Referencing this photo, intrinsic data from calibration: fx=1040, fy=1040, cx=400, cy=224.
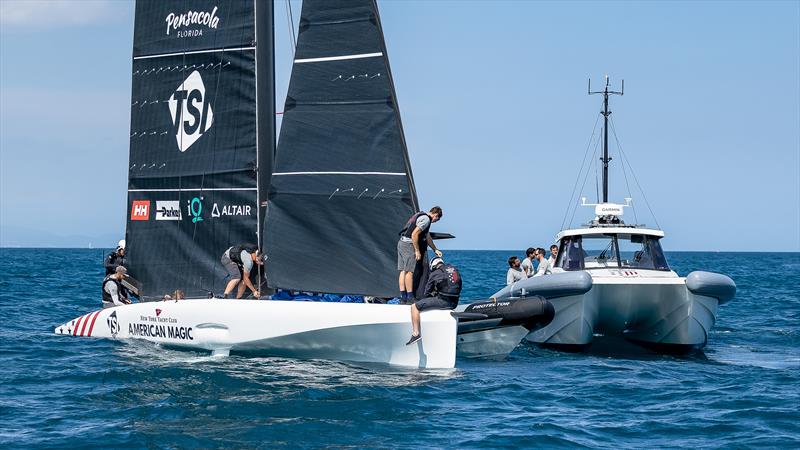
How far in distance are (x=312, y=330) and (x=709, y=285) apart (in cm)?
776

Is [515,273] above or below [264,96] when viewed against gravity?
below

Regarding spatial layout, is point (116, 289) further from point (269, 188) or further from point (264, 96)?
point (264, 96)

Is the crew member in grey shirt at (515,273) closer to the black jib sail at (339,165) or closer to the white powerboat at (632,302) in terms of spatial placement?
the white powerboat at (632,302)

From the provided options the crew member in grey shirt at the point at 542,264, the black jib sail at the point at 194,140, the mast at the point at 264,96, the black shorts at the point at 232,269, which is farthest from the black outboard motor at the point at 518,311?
the crew member in grey shirt at the point at 542,264

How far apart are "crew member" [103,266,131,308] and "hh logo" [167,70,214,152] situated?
2.56 metres

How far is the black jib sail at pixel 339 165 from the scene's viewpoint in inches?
619

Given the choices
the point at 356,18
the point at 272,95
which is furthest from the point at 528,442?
the point at 272,95

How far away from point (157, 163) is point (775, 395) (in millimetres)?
10731

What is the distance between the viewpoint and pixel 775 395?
14.1 metres

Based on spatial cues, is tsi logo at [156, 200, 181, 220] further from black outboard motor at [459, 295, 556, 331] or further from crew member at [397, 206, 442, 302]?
black outboard motor at [459, 295, 556, 331]

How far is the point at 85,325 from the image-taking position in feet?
58.9

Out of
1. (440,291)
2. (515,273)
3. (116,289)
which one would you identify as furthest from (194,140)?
(515,273)

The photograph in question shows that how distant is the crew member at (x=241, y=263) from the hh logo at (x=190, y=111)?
221 centimetres

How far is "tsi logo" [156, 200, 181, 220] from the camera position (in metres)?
18.0
